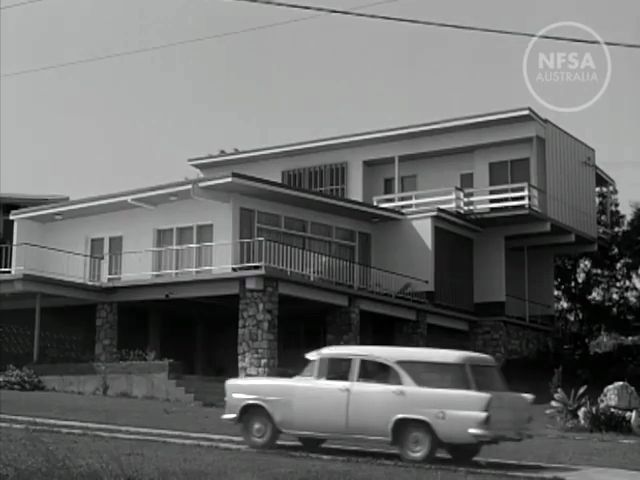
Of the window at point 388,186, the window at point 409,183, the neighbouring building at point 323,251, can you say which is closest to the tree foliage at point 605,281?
the neighbouring building at point 323,251

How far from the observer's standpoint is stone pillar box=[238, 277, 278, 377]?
98.9 feet

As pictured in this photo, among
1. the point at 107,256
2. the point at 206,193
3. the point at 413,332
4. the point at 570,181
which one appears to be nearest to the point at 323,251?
the point at 413,332

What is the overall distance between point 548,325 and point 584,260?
6479 millimetres

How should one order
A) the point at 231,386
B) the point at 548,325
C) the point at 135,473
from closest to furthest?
the point at 135,473 → the point at 231,386 → the point at 548,325

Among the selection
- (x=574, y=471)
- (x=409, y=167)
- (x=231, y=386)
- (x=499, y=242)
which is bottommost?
(x=574, y=471)

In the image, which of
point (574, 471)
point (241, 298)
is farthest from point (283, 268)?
point (574, 471)

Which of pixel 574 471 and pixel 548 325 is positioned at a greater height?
pixel 548 325

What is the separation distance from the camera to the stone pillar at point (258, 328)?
30141 millimetres

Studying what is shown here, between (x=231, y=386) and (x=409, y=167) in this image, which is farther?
(x=409, y=167)

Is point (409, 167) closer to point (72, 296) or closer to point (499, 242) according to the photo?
point (499, 242)

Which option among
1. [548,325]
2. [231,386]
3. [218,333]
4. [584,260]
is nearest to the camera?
[231,386]

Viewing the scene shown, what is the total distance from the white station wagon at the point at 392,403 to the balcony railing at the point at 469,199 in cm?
2044

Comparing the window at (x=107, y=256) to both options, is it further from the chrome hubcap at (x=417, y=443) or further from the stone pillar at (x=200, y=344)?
the chrome hubcap at (x=417, y=443)

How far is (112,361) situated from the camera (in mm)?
32938
